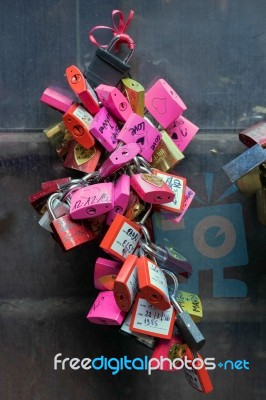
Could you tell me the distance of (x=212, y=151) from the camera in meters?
1.63

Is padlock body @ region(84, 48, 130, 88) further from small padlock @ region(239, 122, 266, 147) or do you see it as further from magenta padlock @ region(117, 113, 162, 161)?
small padlock @ region(239, 122, 266, 147)

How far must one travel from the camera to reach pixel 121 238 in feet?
4.39

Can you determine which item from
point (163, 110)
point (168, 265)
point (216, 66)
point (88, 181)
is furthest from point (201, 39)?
point (168, 265)

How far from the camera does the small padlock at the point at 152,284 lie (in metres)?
1.27

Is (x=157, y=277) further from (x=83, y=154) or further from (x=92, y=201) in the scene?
(x=83, y=154)

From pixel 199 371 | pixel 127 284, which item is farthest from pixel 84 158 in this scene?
pixel 199 371

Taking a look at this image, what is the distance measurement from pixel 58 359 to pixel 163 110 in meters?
0.76

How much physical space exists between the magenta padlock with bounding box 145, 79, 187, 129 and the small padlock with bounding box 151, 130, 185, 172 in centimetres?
4

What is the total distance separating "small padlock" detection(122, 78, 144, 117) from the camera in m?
1.44

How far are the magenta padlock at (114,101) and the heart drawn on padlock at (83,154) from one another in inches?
4.1

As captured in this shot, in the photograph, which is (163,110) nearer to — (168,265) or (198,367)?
(168,265)

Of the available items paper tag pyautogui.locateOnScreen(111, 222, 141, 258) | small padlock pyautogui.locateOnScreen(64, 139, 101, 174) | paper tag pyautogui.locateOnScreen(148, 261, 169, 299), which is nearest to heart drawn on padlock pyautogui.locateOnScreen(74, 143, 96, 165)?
small padlock pyautogui.locateOnScreen(64, 139, 101, 174)

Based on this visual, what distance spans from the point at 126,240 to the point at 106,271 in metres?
0.12

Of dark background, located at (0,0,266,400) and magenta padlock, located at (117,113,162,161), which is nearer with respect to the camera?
magenta padlock, located at (117,113,162,161)
